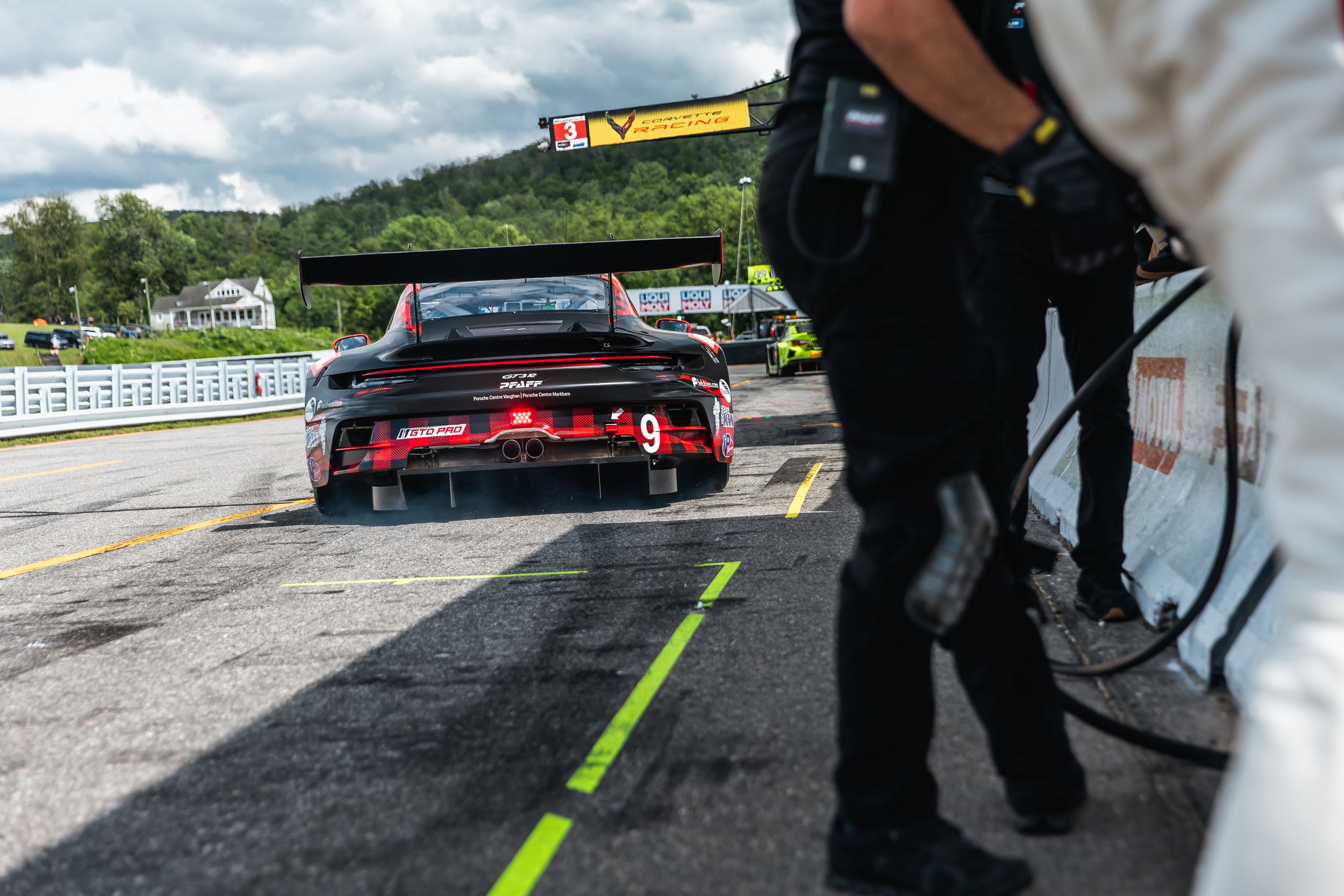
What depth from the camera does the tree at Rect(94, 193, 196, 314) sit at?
123 meters

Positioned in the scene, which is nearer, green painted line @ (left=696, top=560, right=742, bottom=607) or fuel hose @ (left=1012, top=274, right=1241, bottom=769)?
fuel hose @ (left=1012, top=274, right=1241, bottom=769)

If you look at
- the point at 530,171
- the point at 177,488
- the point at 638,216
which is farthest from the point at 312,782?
the point at 530,171

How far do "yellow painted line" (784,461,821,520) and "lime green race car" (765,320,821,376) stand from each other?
20038mm

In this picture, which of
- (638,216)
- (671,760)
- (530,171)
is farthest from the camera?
(530,171)

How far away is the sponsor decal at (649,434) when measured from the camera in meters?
5.43

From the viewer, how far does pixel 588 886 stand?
172 cm

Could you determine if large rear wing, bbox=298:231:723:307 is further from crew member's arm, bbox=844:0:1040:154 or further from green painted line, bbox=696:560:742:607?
crew member's arm, bbox=844:0:1040:154

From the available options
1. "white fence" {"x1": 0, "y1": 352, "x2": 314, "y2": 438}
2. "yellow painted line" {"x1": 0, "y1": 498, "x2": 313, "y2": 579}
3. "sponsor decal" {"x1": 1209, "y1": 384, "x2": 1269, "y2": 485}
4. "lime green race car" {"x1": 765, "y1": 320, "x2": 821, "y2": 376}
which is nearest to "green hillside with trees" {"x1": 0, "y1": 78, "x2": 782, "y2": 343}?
"lime green race car" {"x1": 765, "y1": 320, "x2": 821, "y2": 376}

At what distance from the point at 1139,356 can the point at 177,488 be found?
22.4ft

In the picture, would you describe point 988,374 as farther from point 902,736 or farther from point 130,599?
point 130,599

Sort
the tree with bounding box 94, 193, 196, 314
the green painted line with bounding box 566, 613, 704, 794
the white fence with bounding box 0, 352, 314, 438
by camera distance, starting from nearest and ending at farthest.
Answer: the green painted line with bounding box 566, 613, 704, 794 → the white fence with bounding box 0, 352, 314, 438 → the tree with bounding box 94, 193, 196, 314

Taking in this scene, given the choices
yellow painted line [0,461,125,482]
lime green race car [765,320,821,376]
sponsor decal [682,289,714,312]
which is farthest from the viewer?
sponsor decal [682,289,714,312]

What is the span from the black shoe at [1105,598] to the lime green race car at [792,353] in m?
24.0

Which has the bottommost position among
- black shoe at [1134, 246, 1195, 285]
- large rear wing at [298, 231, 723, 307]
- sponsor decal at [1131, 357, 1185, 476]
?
sponsor decal at [1131, 357, 1185, 476]
